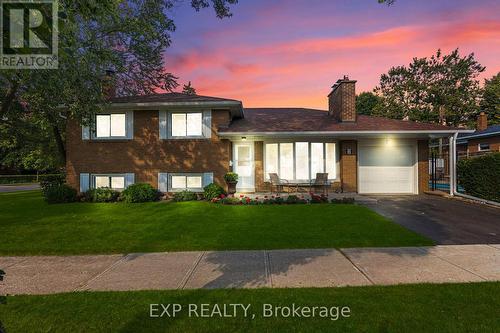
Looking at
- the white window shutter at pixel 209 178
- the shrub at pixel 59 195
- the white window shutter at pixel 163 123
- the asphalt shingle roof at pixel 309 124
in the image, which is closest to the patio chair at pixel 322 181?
the asphalt shingle roof at pixel 309 124

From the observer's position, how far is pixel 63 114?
577 inches

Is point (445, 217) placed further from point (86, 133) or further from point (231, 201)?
point (86, 133)

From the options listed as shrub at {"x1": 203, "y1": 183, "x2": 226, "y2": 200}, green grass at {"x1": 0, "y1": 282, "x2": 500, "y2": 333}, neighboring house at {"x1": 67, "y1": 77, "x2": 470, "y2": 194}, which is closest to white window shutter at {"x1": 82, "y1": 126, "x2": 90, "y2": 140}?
neighboring house at {"x1": 67, "y1": 77, "x2": 470, "y2": 194}

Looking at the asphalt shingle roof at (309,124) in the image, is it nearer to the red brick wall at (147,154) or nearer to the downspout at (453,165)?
the downspout at (453,165)

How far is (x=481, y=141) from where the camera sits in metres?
25.5

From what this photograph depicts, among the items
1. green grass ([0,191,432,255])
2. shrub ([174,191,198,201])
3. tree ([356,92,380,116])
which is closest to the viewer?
green grass ([0,191,432,255])

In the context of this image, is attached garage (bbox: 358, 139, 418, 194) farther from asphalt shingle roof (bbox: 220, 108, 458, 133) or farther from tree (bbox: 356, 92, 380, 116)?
tree (bbox: 356, 92, 380, 116)

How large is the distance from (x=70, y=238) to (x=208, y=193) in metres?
6.38

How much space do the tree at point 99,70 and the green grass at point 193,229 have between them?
12.6ft

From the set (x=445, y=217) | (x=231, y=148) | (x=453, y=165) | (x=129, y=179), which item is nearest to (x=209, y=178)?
(x=231, y=148)

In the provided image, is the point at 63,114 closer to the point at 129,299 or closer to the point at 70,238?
the point at 70,238

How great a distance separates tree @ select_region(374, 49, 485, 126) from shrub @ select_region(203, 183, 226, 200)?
119 feet

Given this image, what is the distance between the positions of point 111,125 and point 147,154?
8.61 ft

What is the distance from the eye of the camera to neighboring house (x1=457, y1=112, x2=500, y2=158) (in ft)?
77.0
